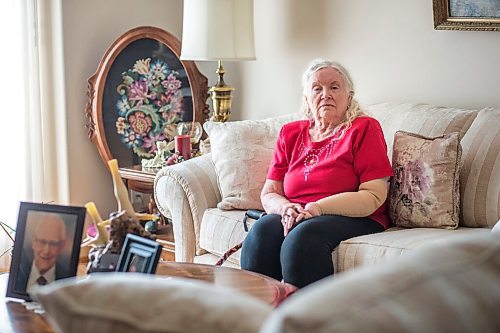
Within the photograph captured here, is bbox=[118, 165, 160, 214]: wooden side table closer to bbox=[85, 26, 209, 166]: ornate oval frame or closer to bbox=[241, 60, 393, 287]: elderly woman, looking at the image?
bbox=[85, 26, 209, 166]: ornate oval frame

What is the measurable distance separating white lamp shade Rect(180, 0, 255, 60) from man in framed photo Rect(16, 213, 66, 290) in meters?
2.01

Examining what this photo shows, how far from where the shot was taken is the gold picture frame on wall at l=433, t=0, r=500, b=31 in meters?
3.47

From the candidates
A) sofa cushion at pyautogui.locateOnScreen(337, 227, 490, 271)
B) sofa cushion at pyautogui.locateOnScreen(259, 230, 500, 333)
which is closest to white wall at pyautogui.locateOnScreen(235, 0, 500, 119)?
sofa cushion at pyautogui.locateOnScreen(337, 227, 490, 271)

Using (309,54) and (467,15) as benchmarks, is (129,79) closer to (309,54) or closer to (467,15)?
(309,54)

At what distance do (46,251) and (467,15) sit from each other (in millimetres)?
2081

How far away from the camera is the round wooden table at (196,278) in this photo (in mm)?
2162

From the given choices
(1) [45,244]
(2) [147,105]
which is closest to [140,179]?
(2) [147,105]

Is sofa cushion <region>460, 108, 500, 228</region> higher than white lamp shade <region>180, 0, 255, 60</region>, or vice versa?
white lamp shade <region>180, 0, 255, 60</region>

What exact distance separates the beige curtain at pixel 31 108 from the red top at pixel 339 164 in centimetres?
157

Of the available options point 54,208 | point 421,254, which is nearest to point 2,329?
point 54,208

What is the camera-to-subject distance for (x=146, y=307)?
978mm

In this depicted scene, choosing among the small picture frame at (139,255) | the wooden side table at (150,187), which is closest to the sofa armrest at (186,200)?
the wooden side table at (150,187)

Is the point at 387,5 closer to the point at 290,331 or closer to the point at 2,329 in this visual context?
the point at 2,329

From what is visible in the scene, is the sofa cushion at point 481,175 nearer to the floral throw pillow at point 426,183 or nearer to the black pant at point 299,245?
the floral throw pillow at point 426,183
